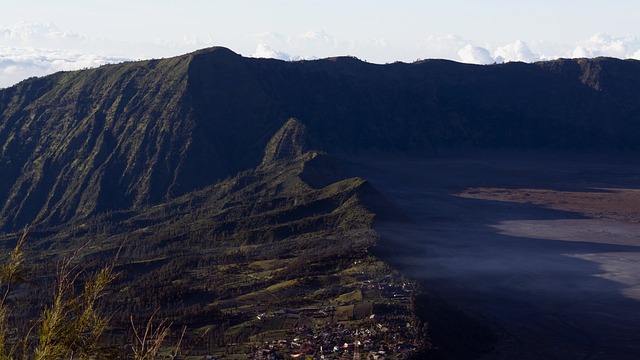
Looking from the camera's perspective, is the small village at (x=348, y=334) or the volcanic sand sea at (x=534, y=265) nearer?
the small village at (x=348, y=334)

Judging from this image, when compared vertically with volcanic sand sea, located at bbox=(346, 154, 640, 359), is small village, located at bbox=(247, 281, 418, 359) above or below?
above

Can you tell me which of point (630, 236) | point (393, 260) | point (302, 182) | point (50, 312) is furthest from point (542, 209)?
point (50, 312)

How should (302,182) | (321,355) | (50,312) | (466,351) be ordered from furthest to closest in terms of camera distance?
(302,182)
(466,351)
(321,355)
(50,312)

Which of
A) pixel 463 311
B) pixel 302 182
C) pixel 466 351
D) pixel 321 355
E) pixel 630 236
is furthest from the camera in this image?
pixel 302 182

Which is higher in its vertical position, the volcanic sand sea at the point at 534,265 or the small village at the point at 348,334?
the small village at the point at 348,334

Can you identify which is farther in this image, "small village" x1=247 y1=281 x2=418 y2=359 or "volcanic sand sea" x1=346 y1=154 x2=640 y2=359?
"volcanic sand sea" x1=346 y1=154 x2=640 y2=359

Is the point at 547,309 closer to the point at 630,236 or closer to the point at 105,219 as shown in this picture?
the point at 630,236

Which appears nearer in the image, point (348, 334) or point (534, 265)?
point (348, 334)

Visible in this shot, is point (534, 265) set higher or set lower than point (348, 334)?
lower
